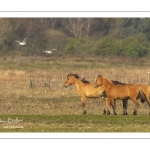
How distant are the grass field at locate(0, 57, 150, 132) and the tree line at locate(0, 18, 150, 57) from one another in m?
4.81

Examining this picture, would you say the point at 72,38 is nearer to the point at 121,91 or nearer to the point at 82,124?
the point at 121,91

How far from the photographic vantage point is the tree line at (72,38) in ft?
206

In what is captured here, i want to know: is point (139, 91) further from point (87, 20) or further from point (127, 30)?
point (87, 20)

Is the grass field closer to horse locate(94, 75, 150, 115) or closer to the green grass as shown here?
the green grass

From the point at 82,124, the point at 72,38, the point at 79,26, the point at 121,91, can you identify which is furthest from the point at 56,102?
the point at 79,26

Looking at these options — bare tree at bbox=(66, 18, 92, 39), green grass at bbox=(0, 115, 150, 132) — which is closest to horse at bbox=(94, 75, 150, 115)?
green grass at bbox=(0, 115, 150, 132)

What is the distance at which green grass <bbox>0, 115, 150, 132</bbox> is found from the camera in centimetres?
2130

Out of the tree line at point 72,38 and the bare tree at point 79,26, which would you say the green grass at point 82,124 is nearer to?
the tree line at point 72,38

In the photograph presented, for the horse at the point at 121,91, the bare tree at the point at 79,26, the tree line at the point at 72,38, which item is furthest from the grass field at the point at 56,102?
the bare tree at the point at 79,26

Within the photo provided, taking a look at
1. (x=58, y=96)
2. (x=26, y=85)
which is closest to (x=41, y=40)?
(x=26, y=85)

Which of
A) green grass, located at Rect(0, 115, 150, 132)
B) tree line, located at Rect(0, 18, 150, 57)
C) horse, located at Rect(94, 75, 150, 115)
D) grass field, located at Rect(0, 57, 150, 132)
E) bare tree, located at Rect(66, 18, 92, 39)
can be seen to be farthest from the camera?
bare tree, located at Rect(66, 18, 92, 39)

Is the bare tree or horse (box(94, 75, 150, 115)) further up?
the bare tree

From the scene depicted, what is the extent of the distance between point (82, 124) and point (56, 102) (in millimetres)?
9759

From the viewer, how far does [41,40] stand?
65.0 meters
